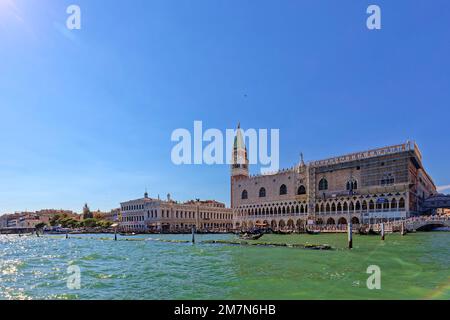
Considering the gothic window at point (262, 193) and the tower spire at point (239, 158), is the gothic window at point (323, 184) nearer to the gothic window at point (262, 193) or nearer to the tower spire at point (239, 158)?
the gothic window at point (262, 193)

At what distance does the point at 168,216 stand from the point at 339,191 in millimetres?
41152

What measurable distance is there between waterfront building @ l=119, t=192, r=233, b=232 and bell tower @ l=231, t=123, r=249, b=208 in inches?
Answer: 478

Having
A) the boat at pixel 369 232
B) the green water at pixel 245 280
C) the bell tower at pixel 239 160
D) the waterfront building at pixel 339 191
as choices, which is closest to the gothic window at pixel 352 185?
the waterfront building at pixel 339 191

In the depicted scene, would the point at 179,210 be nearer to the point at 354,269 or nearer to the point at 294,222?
the point at 294,222

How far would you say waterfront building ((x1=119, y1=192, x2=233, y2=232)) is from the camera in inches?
3100

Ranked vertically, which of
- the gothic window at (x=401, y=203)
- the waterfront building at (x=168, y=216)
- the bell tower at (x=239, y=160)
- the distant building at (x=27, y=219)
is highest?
the bell tower at (x=239, y=160)

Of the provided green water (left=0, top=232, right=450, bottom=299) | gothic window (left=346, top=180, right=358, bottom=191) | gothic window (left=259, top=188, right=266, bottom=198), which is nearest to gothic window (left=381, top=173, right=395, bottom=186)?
gothic window (left=346, top=180, right=358, bottom=191)

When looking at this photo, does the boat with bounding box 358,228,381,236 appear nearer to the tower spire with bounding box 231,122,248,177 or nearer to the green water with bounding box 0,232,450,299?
the green water with bounding box 0,232,450,299

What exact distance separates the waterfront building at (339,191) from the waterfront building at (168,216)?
10.6 metres

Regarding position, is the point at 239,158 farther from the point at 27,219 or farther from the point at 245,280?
the point at 27,219

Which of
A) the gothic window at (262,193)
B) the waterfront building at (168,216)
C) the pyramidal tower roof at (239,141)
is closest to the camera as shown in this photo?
the gothic window at (262,193)

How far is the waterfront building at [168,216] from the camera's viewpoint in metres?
78.8

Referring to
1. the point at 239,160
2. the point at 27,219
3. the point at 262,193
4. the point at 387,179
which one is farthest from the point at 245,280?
the point at 27,219
